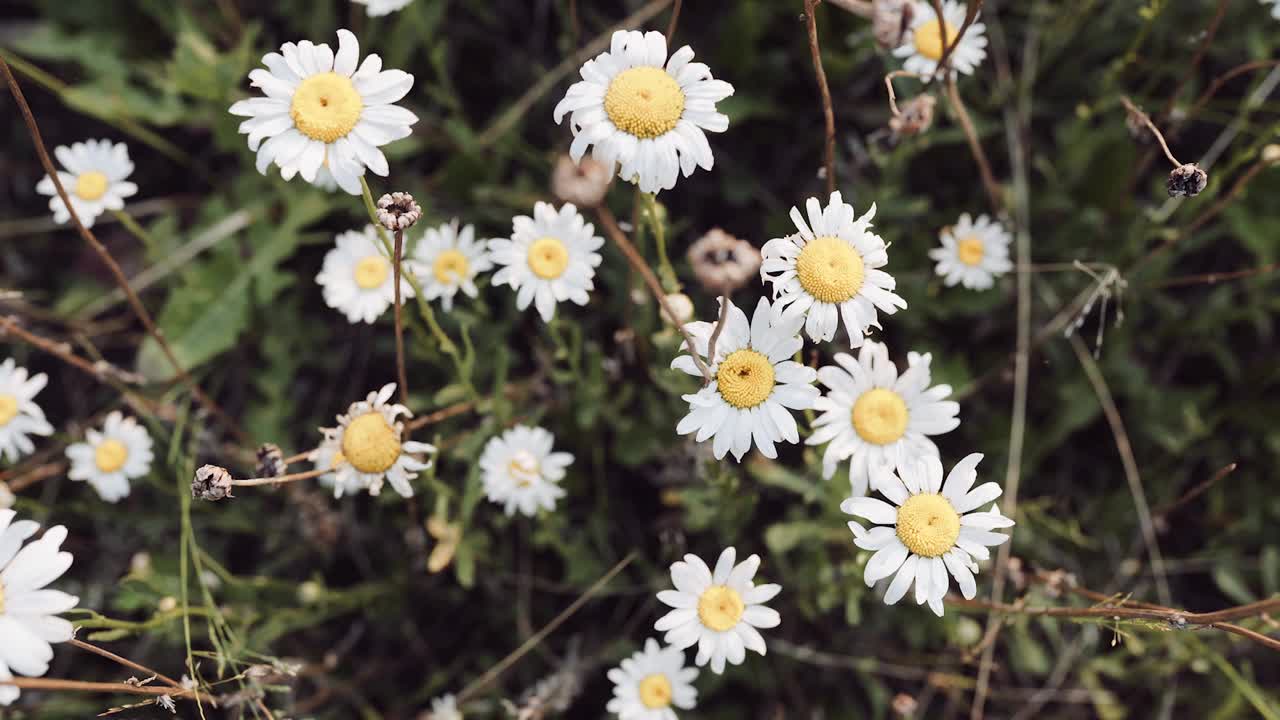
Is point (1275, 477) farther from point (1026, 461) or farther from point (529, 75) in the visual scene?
point (529, 75)

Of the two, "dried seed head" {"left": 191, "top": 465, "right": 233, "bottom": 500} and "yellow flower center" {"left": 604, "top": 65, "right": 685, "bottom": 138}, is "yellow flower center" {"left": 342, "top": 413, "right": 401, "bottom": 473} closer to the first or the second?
"dried seed head" {"left": 191, "top": 465, "right": 233, "bottom": 500}


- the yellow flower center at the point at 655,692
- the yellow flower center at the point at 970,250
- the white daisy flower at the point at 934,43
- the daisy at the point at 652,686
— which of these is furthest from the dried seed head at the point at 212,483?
the yellow flower center at the point at 970,250

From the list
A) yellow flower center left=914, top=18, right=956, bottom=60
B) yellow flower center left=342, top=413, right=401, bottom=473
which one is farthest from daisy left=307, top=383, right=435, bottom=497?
yellow flower center left=914, top=18, right=956, bottom=60

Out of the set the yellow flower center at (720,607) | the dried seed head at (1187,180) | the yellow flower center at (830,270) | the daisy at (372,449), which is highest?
the dried seed head at (1187,180)

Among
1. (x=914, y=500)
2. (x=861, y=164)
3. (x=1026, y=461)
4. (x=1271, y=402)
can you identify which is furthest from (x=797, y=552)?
(x=1271, y=402)

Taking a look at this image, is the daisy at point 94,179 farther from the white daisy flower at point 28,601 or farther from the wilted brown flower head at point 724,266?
the wilted brown flower head at point 724,266

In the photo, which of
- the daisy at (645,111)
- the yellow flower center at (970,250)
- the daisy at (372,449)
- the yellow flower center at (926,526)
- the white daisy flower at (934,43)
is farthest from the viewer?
the yellow flower center at (970,250)
